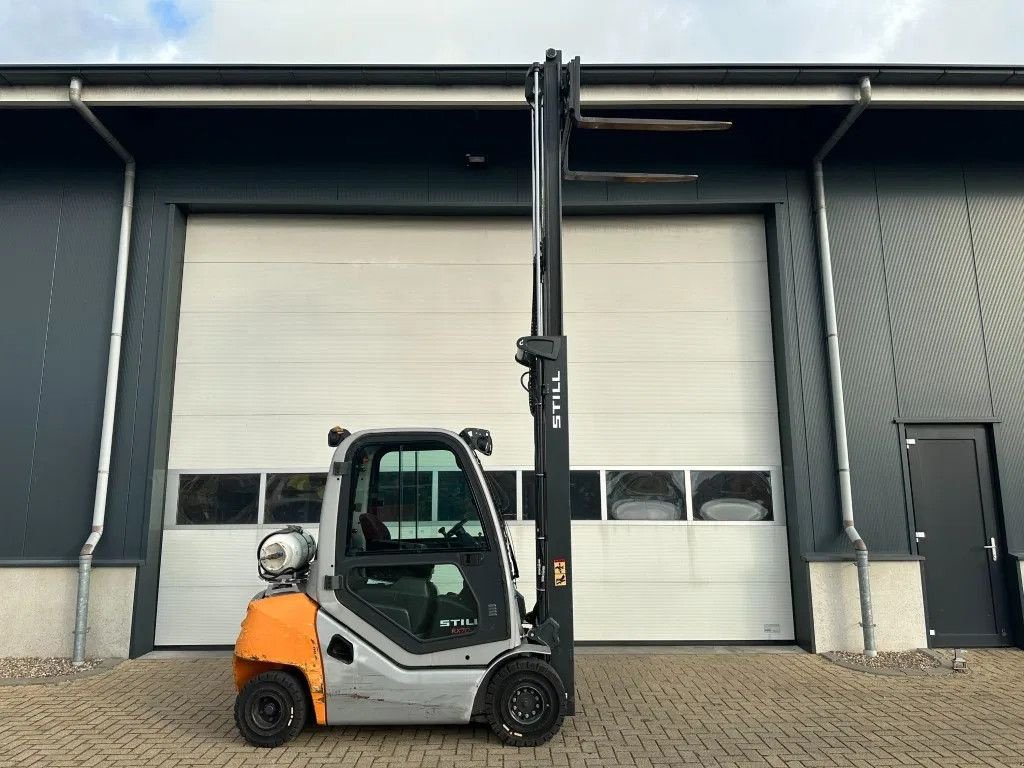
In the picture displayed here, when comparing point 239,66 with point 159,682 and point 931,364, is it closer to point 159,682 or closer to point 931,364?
point 159,682

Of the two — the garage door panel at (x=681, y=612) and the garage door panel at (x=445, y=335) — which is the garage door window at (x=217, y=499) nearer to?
the garage door panel at (x=445, y=335)

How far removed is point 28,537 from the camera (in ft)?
23.4

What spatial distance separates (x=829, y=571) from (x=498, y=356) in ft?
14.6

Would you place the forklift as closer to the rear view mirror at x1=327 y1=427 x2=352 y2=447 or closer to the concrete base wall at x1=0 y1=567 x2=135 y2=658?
the rear view mirror at x1=327 y1=427 x2=352 y2=447

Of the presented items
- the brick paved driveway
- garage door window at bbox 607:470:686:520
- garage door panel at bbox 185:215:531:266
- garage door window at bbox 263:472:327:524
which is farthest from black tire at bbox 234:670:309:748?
garage door panel at bbox 185:215:531:266

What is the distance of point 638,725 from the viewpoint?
4.84 metres

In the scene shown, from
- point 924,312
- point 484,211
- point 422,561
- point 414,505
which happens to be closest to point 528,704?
point 422,561

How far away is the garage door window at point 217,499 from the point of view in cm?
754

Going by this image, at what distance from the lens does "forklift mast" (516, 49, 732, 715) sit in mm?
4711

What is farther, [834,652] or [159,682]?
[834,652]

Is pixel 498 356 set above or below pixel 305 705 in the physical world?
above

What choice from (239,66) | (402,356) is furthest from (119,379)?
(239,66)

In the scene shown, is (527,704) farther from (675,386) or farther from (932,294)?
(932,294)

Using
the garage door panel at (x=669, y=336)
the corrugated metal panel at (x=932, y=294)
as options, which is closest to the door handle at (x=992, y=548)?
the corrugated metal panel at (x=932, y=294)
